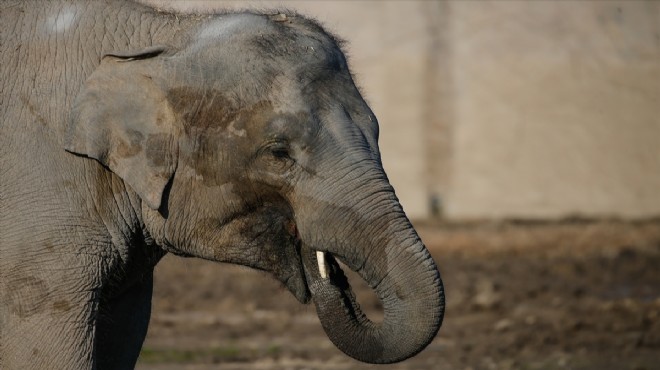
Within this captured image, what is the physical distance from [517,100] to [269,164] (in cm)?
1099

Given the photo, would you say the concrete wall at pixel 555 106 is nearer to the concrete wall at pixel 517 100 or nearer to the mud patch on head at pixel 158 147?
the concrete wall at pixel 517 100

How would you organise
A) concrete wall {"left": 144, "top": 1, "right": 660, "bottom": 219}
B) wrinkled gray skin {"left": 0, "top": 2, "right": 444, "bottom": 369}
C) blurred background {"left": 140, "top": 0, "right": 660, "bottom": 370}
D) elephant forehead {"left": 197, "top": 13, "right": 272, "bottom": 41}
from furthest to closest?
concrete wall {"left": 144, "top": 1, "right": 660, "bottom": 219} → blurred background {"left": 140, "top": 0, "right": 660, "bottom": 370} → elephant forehead {"left": 197, "top": 13, "right": 272, "bottom": 41} → wrinkled gray skin {"left": 0, "top": 2, "right": 444, "bottom": 369}

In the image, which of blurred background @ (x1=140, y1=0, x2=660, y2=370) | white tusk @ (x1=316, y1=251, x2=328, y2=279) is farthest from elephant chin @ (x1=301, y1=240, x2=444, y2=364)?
blurred background @ (x1=140, y1=0, x2=660, y2=370)

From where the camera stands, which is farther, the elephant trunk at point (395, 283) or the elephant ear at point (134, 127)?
the elephant ear at point (134, 127)

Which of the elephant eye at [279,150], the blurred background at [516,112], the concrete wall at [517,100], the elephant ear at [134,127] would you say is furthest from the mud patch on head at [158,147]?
the concrete wall at [517,100]

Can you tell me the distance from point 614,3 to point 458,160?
2.58 metres

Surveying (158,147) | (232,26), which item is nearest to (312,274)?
(158,147)

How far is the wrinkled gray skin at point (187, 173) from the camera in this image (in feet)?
19.4

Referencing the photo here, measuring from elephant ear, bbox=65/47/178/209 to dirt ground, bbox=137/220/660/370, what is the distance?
165 cm

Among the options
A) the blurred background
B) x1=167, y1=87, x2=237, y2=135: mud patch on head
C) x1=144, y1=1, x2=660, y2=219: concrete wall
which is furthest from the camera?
x1=144, y1=1, x2=660, y2=219: concrete wall

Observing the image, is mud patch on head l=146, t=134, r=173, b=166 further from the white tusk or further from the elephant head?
the white tusk

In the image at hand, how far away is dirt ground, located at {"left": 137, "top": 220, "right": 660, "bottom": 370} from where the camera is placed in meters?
10.0

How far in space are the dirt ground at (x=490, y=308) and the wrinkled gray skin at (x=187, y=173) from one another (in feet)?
5.21

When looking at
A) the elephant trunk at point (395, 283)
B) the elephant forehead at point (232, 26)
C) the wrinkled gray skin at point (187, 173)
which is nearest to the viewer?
the elephant trunk at point (395, 283)
